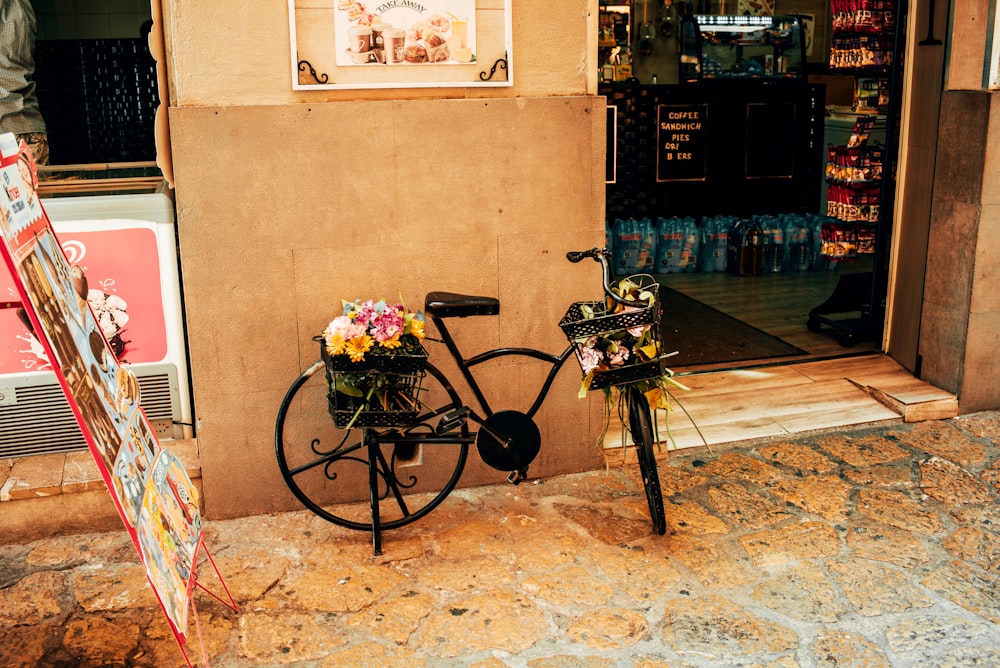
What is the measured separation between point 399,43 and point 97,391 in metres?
2.45

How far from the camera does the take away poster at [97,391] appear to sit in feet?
9.26

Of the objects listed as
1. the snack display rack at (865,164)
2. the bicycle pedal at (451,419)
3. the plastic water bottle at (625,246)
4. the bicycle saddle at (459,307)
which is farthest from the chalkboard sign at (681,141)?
the bicycle pedal at (451,419)

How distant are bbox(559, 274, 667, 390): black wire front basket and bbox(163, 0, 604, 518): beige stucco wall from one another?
0.77 metres

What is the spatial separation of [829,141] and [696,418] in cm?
640

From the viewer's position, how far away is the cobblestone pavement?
12.7 feet

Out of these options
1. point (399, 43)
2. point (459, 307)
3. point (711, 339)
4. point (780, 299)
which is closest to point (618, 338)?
point (459, 307)

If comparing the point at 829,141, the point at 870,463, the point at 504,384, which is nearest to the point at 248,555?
the point at 504,384

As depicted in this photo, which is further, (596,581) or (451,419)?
(451,419)

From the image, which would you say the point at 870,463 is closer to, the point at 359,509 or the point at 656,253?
the point at 359,509

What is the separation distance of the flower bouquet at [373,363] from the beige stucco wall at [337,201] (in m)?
0.53

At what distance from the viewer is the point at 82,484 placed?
15.9ft

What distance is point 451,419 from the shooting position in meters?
4.55

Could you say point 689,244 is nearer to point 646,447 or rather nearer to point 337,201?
point 646,447

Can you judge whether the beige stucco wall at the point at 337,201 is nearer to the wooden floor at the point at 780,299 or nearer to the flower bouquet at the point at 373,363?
the flower bouquet at the point at 373,363
